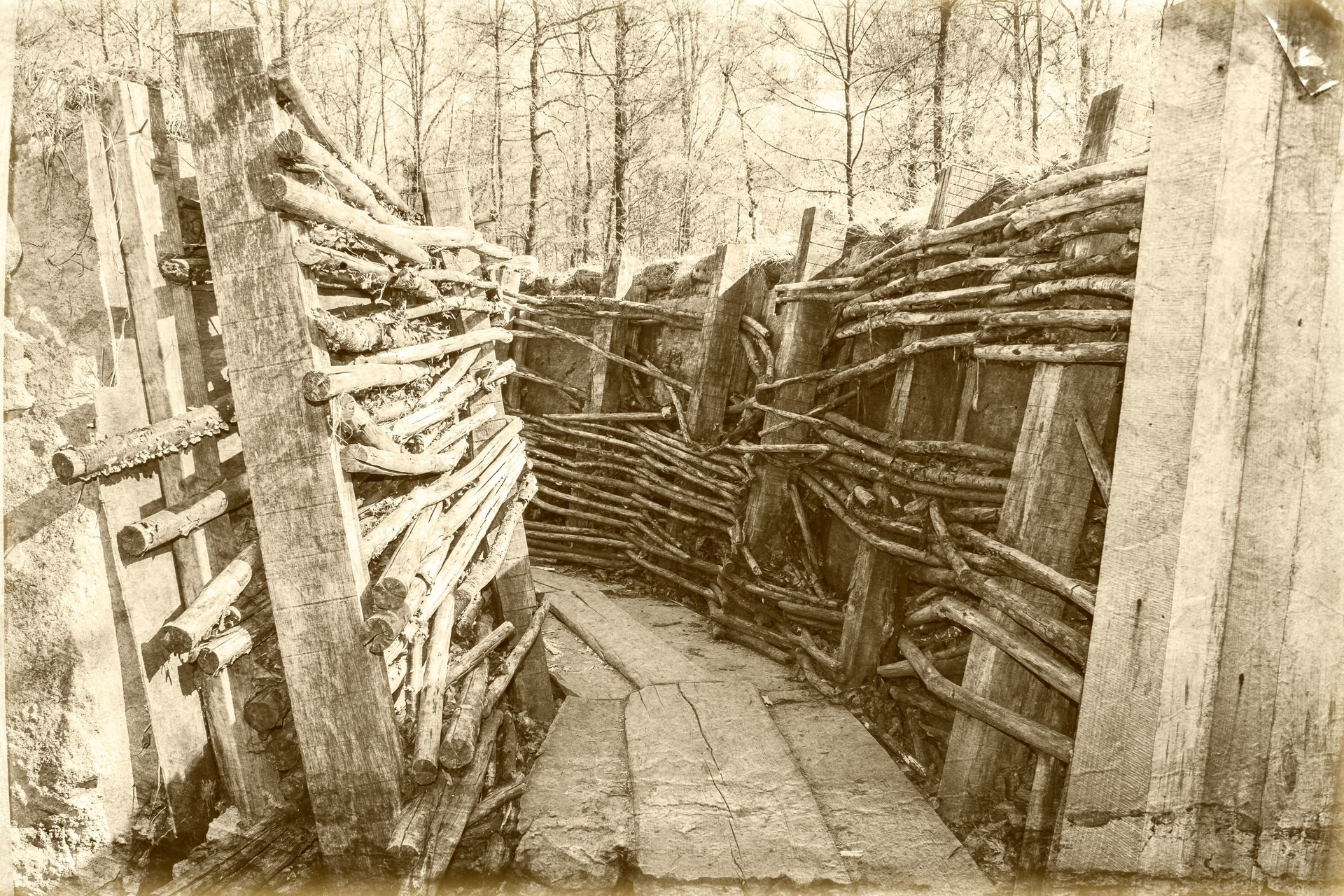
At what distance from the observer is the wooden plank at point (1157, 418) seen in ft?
6.77

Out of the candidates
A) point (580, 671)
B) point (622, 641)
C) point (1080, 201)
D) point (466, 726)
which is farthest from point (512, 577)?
point (1080, 201)

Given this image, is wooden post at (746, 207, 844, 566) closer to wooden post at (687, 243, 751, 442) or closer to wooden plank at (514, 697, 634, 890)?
Result: wooden post at (687, 243, 751, 442)

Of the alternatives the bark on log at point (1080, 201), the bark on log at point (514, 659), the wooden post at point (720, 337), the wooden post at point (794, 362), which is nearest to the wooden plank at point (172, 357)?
the bark on log at point (514, 659)

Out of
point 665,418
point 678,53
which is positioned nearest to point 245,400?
point 665,418

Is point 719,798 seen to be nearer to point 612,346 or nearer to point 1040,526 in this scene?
point 1040,526

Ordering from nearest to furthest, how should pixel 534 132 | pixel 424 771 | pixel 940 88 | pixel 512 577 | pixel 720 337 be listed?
1. pixel 424 771
2. pixel 512 577
3. pixel 720 337
4. pixel 940 88
5. pixel 534 132

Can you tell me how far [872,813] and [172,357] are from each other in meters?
2.64

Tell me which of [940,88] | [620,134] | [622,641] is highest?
[940,88]

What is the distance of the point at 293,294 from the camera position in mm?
2074

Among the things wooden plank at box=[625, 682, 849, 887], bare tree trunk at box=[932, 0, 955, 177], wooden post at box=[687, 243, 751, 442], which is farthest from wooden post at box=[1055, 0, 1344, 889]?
bare tree trunk at box=[932, 0, 955, 177]

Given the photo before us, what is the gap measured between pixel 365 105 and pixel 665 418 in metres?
11.0

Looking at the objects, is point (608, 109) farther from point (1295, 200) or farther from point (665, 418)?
point (1295, 200)

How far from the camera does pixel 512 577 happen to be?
4137 mm

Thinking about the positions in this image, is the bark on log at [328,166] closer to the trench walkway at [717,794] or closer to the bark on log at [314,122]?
the bark on log at [314,122]
